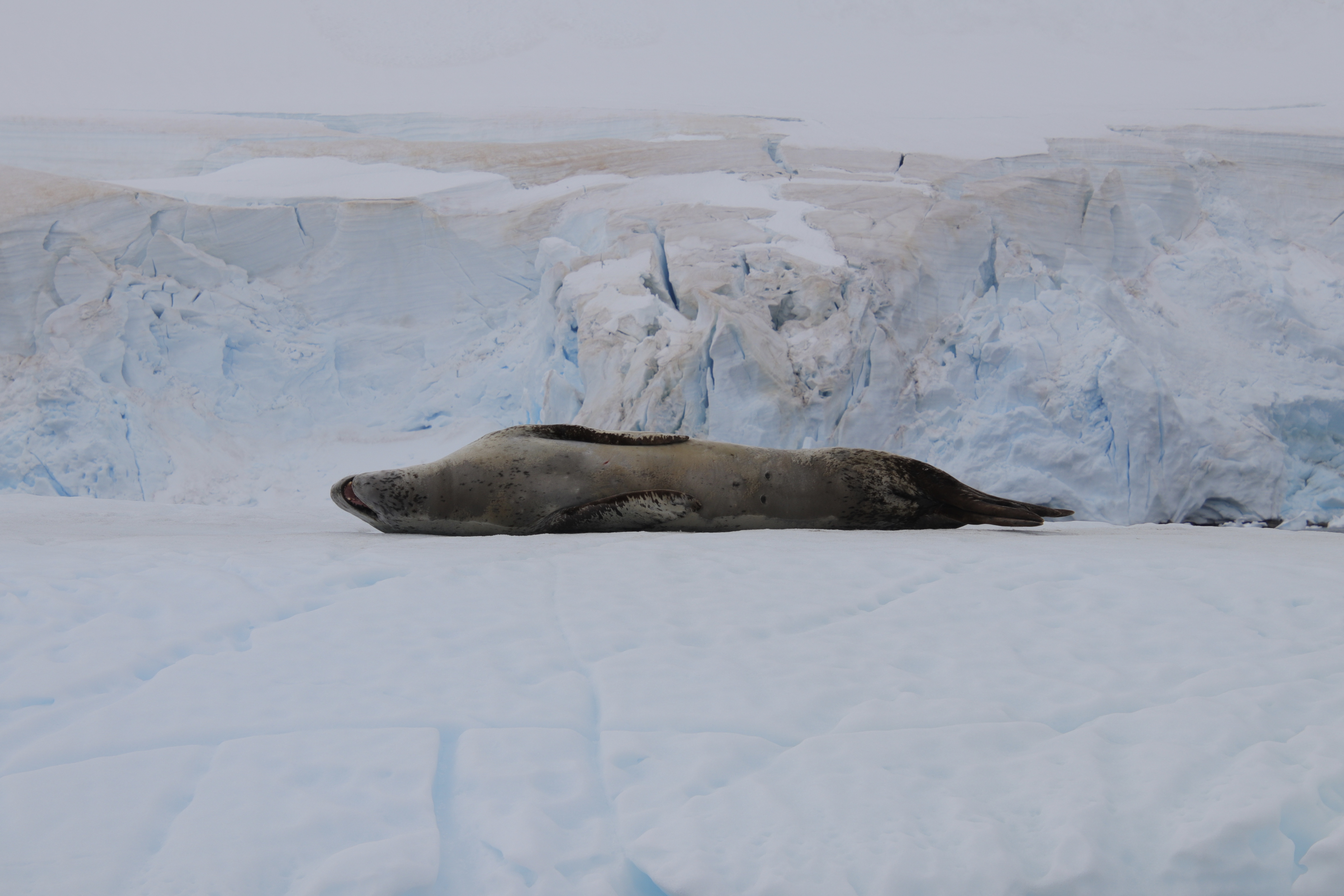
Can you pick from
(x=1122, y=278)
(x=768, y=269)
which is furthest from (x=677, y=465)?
(x=1122, y=278)

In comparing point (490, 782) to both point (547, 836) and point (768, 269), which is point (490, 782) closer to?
point (547, 836)

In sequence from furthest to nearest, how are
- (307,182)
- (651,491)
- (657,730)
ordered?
(307,182), (651,491), (657,730)

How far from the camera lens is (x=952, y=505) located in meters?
2.85

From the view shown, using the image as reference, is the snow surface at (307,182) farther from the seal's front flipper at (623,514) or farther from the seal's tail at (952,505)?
the seal's tail at (952,505)

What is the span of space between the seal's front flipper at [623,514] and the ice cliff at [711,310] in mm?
2376

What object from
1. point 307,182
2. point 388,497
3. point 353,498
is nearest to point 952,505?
point 388,497

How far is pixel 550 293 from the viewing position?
597cm

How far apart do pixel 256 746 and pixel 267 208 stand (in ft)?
20.5

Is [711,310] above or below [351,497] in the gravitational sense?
above

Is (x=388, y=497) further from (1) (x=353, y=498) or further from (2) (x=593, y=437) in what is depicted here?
(2) (x=593, y=437)

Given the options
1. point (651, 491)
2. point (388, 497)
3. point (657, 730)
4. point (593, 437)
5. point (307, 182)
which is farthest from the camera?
point (307, 182)

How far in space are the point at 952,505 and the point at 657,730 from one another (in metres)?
2.08

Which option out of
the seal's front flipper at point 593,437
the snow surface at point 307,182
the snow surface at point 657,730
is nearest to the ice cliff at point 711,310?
the snow surface at point 307,182

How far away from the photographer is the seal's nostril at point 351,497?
2.47 metres
